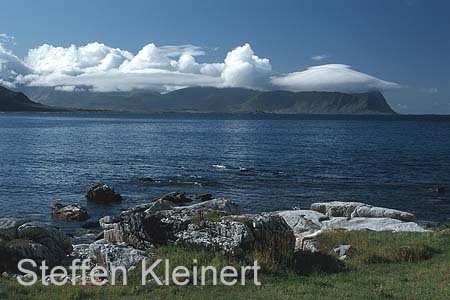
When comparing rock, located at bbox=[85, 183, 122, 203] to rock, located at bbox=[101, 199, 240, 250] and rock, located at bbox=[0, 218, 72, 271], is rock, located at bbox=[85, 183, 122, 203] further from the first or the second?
rock, located at bbox=[101, 199, 240, 250]

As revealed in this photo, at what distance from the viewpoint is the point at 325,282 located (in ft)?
50.1

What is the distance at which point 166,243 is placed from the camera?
61.0 ft

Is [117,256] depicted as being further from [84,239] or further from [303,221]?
[84,239]

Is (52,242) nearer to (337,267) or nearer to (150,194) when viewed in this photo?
(337,267)

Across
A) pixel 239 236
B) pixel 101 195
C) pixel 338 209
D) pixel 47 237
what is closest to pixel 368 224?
pixel 338 209

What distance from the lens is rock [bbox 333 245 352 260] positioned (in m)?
19.3

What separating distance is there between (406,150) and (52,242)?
9418 centimetres

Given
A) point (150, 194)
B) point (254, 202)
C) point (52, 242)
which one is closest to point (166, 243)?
point (52, 242)

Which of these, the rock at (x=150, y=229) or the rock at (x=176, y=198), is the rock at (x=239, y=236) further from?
the rock at (x=176, y=198)

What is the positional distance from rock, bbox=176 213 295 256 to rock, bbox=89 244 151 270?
1.95 metres

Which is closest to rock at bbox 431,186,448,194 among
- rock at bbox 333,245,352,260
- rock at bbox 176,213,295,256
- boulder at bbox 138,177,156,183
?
boulder at bbox 138,177,156,183

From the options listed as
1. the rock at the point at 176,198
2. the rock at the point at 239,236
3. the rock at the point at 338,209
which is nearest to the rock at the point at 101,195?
the rock at the point at 176,198

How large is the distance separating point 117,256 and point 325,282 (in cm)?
687

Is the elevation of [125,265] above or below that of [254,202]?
above
